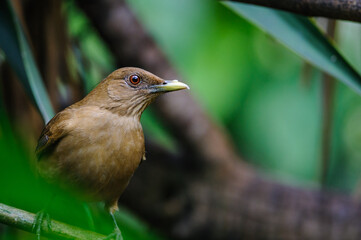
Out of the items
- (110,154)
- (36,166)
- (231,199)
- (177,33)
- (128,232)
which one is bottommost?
(231,199)

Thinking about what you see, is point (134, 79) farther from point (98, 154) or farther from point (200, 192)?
point (200, 192)

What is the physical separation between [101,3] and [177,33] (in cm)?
179

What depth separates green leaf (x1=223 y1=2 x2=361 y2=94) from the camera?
6.08 feet

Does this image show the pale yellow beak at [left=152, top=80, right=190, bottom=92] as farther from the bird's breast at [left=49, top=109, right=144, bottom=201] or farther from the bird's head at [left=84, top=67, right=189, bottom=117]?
the bird's breast at [left=49, top=109, right=144, bottom=201]

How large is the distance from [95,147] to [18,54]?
21.8 inches

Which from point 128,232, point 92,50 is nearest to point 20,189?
point 128,232

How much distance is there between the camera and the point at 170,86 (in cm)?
235

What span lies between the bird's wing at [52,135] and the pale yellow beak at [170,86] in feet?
1.50

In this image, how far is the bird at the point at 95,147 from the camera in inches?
83.9

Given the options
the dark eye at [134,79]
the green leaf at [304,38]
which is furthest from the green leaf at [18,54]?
the green leaf at [304,38]

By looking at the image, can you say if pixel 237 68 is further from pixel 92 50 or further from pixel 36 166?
pixel 36 166

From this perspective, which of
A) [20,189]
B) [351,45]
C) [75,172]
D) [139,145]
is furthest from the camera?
[351,45]

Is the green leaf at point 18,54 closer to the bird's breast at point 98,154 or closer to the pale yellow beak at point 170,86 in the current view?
the bird's breast at point 98,154

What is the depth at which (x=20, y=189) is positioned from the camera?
621mm
